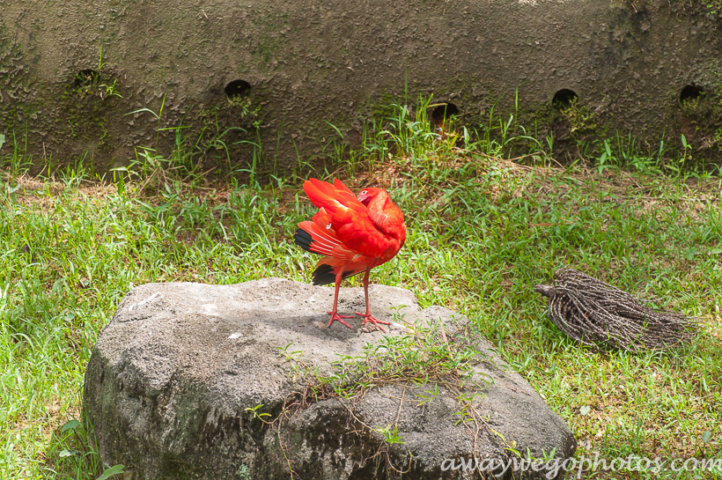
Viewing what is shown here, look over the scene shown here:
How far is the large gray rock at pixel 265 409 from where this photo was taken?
2.48 meters

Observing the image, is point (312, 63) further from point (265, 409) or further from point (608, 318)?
point (265, 409)

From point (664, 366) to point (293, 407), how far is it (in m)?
2.20

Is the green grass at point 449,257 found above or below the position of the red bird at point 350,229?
below

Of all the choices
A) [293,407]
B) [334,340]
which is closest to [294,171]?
[334,340]

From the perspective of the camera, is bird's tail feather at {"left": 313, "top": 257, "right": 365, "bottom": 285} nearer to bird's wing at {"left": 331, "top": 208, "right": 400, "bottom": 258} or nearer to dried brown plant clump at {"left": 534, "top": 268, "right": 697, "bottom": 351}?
bird's wing at {"left": 331, "top": 208, "right": 400, "bottom": 258}

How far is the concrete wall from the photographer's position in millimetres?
4805

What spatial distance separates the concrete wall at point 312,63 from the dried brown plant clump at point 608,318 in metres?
1.72

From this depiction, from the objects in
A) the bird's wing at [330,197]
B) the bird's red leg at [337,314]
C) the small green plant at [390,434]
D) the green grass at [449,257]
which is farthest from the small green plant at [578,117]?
the small green plant at [390,434]

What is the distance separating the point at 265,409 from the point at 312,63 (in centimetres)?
309

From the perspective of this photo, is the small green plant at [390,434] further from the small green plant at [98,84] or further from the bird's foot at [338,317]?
the small green plant at [98,84]

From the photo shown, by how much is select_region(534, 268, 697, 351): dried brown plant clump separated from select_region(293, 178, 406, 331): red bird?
1363mm

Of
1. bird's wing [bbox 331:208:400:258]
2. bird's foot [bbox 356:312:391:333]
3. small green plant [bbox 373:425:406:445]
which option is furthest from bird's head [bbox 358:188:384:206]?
small green plant [bbox 373:425:406:445]

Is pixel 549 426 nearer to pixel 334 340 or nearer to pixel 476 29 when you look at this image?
pixel 334 340

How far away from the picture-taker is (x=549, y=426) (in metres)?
2.62
